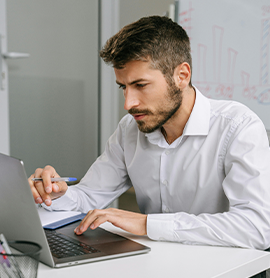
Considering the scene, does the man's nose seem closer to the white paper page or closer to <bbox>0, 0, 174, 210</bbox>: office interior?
the white paper page

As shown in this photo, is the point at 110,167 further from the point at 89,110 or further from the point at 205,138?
the point at 89,110

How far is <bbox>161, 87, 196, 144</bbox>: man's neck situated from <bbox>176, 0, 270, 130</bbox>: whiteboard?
725mm

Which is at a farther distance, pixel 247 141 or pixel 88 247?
pixel 247 141

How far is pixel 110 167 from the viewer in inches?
54.8

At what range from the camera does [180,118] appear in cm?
125

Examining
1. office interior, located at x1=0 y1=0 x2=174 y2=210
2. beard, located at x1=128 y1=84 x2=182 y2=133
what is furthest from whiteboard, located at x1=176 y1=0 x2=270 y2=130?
beard, located at x1=128 y1=84 x2=182 y2=133

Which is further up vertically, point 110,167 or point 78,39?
point 78,39

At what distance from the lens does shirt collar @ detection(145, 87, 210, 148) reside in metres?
1.16

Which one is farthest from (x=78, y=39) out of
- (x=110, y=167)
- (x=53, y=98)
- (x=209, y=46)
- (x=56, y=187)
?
(x=56, y=187)

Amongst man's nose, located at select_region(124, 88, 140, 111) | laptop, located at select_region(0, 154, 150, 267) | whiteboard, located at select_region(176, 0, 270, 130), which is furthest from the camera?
whiteboard, located at select_region(176, 0, 270, 130)

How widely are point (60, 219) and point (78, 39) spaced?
5.96 ft

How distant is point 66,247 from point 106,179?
1.97 ft

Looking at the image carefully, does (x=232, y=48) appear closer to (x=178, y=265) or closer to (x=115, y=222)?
(x=115, y=222)

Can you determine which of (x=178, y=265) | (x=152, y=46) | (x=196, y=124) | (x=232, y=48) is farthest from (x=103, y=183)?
(x=232, y=48)
